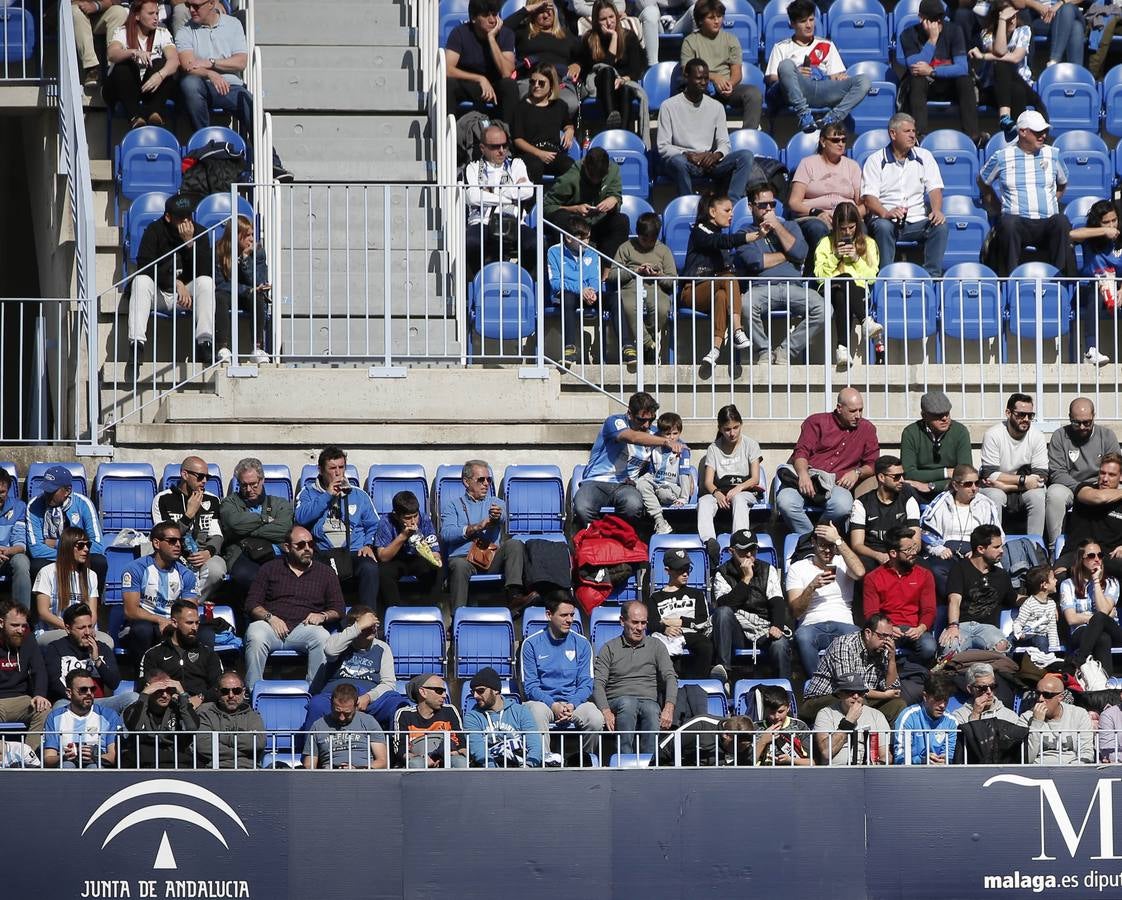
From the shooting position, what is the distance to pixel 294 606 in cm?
1363

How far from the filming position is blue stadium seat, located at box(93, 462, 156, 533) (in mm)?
14523

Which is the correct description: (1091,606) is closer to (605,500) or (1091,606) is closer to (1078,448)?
(1078,448)

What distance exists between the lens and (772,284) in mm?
16062

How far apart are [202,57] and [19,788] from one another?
27.1 ft

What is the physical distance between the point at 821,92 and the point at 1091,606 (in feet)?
19.6

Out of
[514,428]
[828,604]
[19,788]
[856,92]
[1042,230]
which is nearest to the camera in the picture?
[19,788]

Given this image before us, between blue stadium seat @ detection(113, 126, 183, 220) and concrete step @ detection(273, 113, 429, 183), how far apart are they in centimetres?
98

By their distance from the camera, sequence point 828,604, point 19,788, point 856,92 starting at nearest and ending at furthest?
point 19,788
point 828,604
point 856,92

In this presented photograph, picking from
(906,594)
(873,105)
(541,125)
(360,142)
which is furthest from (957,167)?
(906,594)

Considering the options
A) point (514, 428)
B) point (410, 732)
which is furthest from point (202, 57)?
point (410, 732)

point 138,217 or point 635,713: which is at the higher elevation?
point 138,217

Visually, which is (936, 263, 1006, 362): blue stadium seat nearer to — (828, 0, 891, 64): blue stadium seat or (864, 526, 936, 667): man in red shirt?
(864, 526, 936, 667): man in red shirt

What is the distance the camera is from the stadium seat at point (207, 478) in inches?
569

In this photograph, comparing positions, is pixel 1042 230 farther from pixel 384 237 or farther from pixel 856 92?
pixel 384 237
